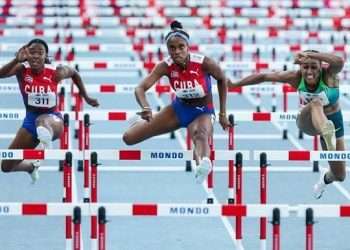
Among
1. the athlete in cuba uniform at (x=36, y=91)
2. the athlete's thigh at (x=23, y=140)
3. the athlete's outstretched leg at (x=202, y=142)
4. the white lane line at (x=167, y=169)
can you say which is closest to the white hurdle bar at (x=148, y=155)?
the athlete's outstretched leg at (x=202, y=142)

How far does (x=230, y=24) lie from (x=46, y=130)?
1675 centimetres

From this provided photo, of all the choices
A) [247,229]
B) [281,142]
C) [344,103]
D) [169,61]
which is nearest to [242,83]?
[169,61]

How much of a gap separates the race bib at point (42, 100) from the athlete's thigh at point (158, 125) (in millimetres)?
908

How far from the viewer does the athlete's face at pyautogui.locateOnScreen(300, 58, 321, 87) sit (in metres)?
10.9

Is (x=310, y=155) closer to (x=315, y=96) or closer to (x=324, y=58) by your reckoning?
(x=315, y=96)

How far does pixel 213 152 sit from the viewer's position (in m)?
10.5

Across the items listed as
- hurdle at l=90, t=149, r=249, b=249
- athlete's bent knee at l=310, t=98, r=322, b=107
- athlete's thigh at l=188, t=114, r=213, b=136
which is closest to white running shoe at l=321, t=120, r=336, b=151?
athlete's bent knee at l=310, t=98, r=322, b=107

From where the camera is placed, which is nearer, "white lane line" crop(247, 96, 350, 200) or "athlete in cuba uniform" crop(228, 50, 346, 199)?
"athlete in cuba uniform" crop(228, 50, 346, 199)

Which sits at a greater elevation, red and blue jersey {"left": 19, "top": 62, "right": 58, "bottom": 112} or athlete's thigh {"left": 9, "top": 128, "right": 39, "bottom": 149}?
red and blue jersey {"left": 19, "top": 62, "right": 58, "bottom": 112}

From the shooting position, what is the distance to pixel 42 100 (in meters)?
11.5

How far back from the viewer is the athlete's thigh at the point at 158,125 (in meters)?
11.0

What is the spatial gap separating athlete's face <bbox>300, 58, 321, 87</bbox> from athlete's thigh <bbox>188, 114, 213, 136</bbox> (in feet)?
3.06

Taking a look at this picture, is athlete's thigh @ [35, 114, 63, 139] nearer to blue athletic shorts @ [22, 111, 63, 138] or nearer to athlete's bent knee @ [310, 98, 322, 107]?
blue athletic shorts @ [22, 111, 63, 138]

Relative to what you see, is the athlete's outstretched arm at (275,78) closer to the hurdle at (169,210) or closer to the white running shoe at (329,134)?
the white running shoe at (329,134)
